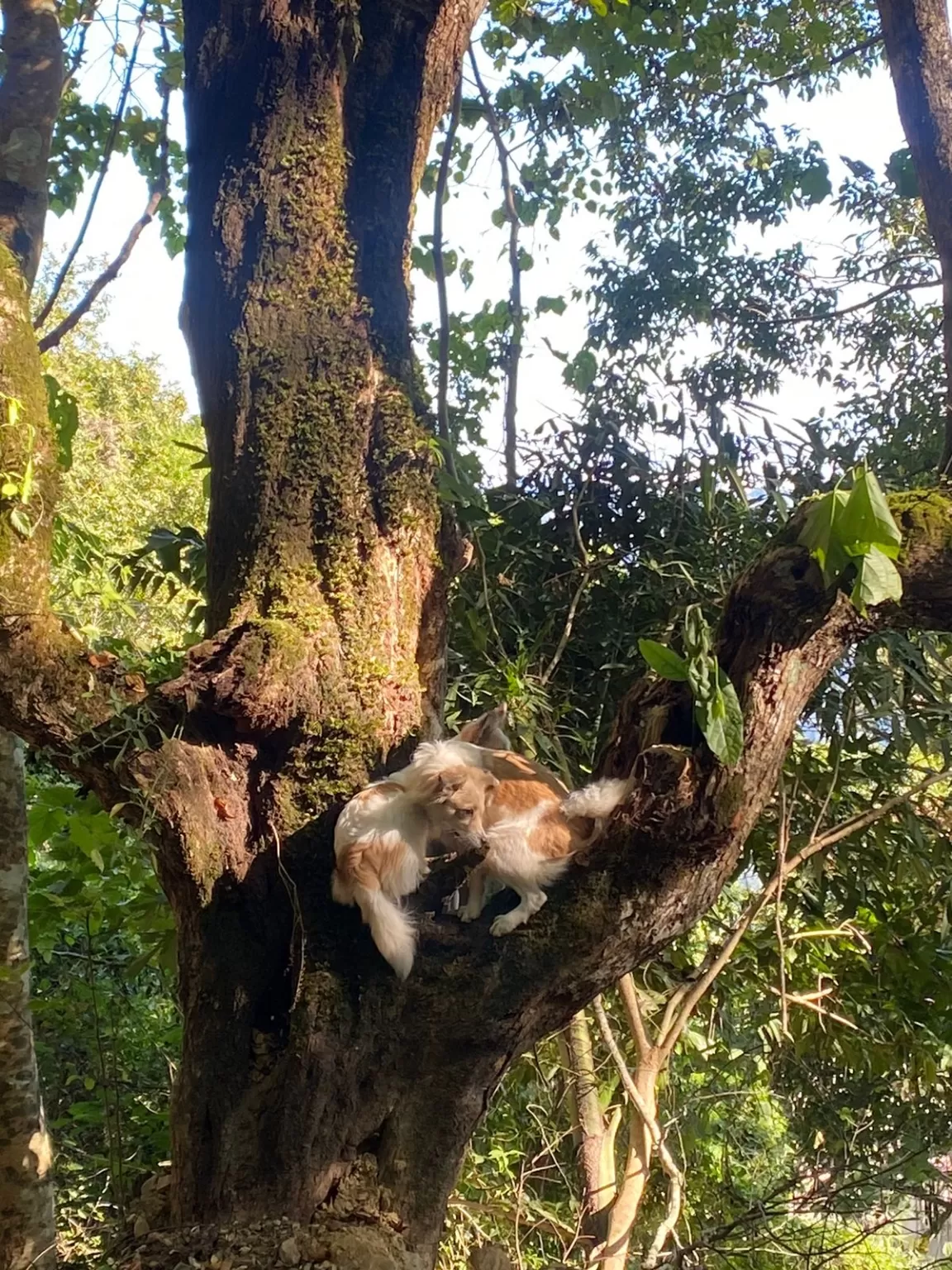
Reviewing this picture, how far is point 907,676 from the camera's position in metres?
3.14

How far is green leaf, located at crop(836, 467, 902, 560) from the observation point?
68.1 inches

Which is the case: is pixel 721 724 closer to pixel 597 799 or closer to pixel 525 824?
pixel 597 799

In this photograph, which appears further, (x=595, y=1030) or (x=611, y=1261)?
(x=595, y=1030)

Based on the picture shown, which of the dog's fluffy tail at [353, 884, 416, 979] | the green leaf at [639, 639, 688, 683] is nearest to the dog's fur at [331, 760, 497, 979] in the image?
the dog's fluffy tail at [353, 884, 416, 979]

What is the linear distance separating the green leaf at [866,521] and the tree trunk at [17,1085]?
2108 mm

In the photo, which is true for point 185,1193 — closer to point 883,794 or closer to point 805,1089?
point 883,794

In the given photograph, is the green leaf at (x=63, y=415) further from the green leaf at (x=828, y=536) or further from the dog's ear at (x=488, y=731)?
the green leaf at (x=828, y=536)

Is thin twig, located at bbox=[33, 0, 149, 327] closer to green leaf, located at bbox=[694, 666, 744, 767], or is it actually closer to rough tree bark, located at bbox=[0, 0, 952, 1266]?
rough tree bark, located at bbox=[0, 0, 952, 1266]

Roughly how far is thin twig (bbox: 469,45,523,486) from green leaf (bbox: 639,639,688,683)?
1.70 metres

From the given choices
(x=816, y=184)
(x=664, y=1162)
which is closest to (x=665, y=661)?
(x=664, y=1162)

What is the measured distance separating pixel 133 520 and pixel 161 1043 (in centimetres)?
947

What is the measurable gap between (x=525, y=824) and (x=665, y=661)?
2.00 ft

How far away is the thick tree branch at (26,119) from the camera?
10.8 ft

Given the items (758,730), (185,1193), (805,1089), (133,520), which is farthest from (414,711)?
(133,520)
